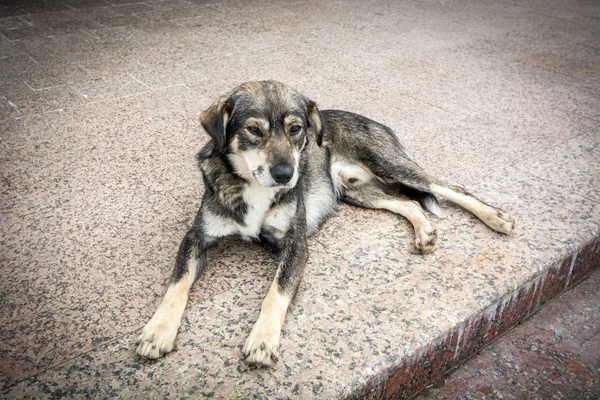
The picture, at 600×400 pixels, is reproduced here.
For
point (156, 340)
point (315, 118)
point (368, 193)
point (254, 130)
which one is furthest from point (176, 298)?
point (368, 193)

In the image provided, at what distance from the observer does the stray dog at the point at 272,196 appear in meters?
2.55

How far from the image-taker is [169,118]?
498 cm

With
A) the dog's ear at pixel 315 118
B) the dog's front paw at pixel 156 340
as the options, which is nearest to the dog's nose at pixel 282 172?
the dog's ear at pixel 315 118

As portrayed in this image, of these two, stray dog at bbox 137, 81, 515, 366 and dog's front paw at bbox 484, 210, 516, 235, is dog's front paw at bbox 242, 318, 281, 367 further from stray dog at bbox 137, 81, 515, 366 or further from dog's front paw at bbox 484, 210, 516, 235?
dog's front paw at bbox 484, 210, 516, 235

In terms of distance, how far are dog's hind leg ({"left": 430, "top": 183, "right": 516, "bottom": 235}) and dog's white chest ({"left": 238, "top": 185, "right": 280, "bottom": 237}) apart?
1.28m

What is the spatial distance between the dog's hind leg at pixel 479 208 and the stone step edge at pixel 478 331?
0.38m

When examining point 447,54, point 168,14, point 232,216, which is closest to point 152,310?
point 232,216

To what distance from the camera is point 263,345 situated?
2.35 m

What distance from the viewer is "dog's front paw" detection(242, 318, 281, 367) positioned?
2.31 meters

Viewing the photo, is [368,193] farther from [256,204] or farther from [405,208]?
[256,204]

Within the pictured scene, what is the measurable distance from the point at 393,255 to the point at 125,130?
116 inches

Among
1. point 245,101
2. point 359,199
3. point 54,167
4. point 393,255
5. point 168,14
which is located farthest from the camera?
point 168,14

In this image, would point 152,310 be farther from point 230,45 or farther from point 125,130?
point 230,45

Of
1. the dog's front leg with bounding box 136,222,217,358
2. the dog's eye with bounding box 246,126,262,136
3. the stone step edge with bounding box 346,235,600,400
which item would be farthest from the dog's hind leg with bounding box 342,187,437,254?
the dog's front leg with bounding box 136,222,217,358
